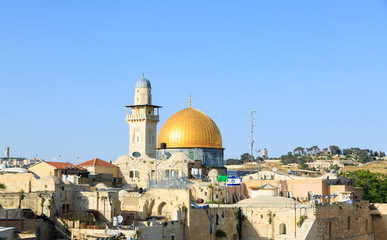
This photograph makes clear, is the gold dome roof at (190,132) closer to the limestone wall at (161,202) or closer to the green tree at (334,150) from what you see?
the limestone wall at (161,202)

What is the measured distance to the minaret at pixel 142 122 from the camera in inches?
2136

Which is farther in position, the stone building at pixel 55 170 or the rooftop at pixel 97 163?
the rooftop at pixel 97 163

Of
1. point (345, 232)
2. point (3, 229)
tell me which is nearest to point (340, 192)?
point (345, 232)

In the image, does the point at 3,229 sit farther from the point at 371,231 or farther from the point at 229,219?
the point at 371,231

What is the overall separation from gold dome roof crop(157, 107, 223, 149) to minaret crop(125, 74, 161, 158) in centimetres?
112

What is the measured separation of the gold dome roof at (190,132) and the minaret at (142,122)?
3.69 ft

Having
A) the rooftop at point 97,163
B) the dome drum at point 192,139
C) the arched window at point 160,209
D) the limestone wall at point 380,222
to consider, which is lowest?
the limestone wall at point 380,222

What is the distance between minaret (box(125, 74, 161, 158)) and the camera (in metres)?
54.2

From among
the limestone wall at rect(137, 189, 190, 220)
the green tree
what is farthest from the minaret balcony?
the green tree

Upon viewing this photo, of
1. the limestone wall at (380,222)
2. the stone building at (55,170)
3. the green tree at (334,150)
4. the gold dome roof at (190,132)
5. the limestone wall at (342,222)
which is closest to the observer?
the limestone wall at (342,222)

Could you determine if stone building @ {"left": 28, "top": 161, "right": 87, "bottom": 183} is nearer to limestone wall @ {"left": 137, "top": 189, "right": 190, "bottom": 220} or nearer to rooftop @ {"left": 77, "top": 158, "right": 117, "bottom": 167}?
rooftop @ {"left": 77, "top": 158, "right": 117, "bottom": 167}

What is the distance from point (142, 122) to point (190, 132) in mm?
4743

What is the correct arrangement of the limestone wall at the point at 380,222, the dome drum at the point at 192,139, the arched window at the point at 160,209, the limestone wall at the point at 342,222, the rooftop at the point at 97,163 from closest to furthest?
the arched window at the point at 160,209
the limestone wall at the point at 342,222
the limestone wall at the point at 380,222
the rooftop at the point at 97,163
the dome drum at the point at 192,139

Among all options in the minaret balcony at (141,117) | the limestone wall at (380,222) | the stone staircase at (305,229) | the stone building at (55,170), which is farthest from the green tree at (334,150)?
the stone staircase at (305,229)
